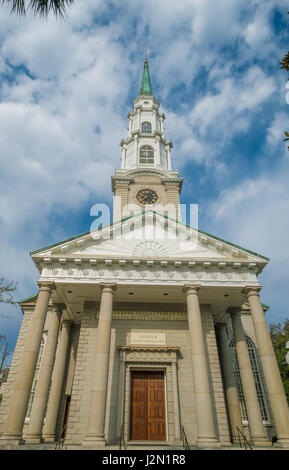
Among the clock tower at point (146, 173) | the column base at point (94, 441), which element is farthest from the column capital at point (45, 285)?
the clock tower at point (146, 173)

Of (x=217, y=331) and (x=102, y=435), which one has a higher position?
(x=217, y=331)

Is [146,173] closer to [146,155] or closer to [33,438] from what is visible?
[146,155]

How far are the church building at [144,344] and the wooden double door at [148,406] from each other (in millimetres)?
50

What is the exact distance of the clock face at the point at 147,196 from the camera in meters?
32.1

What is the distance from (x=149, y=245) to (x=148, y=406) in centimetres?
907

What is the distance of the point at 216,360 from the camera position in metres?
17.6

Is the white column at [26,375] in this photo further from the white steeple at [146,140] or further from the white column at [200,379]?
the white steeple at [146,140]

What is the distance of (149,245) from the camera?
726 inches

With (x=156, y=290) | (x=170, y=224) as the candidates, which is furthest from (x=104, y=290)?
(x=170, y=224)

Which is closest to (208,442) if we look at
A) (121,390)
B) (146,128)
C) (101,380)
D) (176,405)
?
(176,405)

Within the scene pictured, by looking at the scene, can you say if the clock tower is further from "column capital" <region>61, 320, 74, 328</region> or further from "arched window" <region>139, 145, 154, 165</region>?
"column capital" <region>61, 320, 74, 328</region>

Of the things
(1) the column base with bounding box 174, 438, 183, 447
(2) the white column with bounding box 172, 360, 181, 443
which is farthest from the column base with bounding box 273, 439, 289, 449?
(2) the white column with bounding box 172, 360, 181, 443

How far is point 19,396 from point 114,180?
23890 mm

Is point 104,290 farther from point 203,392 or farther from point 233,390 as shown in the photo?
point 233,390
